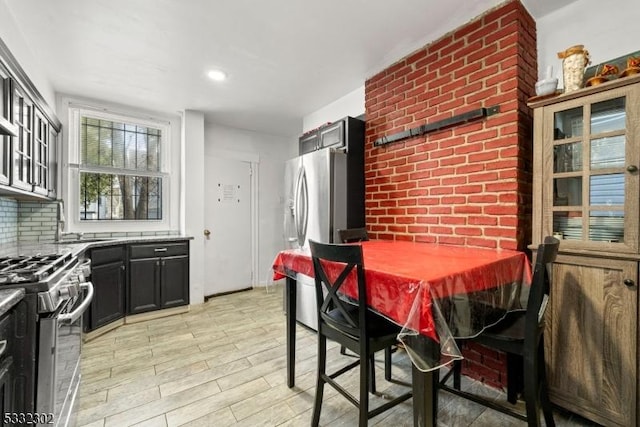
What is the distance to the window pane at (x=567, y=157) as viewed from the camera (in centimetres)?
157

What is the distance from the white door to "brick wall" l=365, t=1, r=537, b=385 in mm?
2579

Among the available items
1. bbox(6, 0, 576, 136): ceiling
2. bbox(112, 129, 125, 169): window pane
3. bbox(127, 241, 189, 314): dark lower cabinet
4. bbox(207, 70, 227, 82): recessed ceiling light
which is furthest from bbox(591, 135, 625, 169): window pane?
bbox(112, 129, 125, 169): window pane

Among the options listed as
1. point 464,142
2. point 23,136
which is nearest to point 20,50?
point 23,136

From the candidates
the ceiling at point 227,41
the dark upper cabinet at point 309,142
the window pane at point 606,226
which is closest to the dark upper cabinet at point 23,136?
the ceiling at point 227,41

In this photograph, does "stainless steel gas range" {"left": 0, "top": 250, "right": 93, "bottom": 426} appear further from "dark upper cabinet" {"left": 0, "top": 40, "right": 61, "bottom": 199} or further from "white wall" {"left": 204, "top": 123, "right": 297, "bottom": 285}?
"white wall" {"left": 204, "top": 123, "right": 297, "bottom": 285}

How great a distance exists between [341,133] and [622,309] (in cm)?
228

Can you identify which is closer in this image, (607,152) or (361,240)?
(607,152)

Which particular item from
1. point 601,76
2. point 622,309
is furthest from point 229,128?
point 622,309

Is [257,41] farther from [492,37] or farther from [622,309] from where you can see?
[622,309]

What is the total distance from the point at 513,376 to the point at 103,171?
4304mm

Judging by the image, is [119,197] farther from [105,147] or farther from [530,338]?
[530,338]

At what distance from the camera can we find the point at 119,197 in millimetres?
3518

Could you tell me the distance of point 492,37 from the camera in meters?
1.91

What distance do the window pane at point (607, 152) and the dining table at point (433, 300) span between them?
24.4 inches
